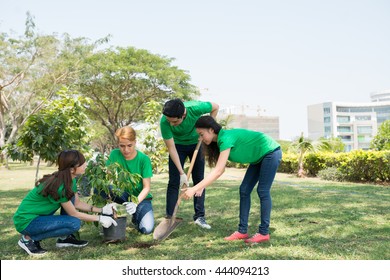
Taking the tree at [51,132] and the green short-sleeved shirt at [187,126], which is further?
the tree at [51,132]

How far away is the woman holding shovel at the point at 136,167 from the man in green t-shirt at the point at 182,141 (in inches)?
14.1

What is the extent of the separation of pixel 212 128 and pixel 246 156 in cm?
40

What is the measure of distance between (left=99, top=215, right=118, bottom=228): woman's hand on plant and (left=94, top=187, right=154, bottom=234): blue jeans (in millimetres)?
362

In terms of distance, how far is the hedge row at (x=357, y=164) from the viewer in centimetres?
1114

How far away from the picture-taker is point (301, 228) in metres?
4.23

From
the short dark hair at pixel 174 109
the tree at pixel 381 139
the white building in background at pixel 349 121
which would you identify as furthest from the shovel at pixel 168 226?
the white building in background at pixel 349 121

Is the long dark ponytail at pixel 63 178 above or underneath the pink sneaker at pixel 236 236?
above

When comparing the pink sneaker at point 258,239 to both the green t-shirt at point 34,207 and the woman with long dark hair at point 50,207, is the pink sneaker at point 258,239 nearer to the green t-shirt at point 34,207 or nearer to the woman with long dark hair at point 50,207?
the woman with long dark hair at point 50,207

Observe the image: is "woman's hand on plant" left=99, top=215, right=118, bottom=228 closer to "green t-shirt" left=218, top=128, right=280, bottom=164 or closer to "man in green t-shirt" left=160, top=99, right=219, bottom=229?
"man in green t-shirt" left=160, top=99, right=219, bottom=229

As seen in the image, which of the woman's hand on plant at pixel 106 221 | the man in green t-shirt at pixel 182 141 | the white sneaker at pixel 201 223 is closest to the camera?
the woman's hand on plant at pixel 106 221


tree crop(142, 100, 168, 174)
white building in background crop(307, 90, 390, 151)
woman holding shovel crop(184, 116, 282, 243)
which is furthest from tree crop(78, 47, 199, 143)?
white building in background crop(307, 90, 390, 151)

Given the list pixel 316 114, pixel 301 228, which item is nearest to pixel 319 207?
pixel 301 228

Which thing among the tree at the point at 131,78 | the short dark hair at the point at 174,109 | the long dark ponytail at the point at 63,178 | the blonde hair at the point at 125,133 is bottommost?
the long dark ponytail at the point at 63,178
